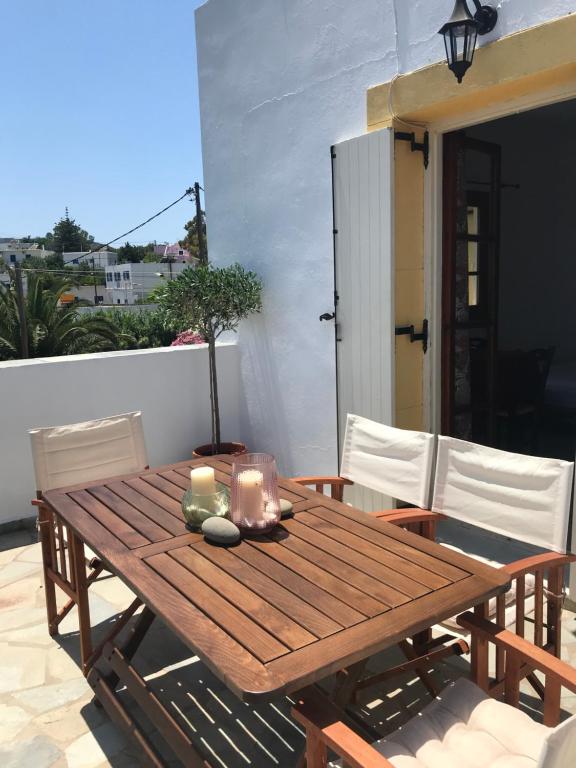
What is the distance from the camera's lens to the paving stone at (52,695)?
238cm

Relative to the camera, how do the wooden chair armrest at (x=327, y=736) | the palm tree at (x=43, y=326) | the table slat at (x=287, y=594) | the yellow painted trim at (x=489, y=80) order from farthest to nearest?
1. the palm tree at (x=43, y=326)
2. the yellow painted trim at (x=489, y=80)
3. the table slat at (x=287, y=594)
4. the wooden chair armrest at (x=327, y=736)

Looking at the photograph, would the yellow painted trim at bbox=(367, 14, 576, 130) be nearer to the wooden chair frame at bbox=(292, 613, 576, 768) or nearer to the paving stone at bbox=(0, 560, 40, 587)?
the wooden chair frame at bbox=(292, 613, 576, 768)

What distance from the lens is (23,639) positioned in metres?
2.86

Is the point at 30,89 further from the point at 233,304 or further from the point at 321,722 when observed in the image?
the point at 321,722

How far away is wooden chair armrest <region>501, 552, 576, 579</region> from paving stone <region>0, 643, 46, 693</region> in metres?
1.98

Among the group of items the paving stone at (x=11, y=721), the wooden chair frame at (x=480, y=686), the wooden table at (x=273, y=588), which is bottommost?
the paving stone at (x=11, y=721)

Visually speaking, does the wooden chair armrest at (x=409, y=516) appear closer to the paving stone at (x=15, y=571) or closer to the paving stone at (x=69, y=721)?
the paving stone at (x=69, y=721)

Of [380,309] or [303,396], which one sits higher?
[380,309]

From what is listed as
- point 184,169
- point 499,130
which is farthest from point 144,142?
point 499,130

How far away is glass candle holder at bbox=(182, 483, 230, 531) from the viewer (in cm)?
204

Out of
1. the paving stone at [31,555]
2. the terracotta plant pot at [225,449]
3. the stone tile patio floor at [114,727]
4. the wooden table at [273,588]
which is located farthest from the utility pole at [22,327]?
the wooden table at [273,588]

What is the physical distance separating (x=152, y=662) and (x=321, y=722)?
1.58 meters

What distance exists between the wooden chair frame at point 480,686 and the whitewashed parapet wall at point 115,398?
3.43 m

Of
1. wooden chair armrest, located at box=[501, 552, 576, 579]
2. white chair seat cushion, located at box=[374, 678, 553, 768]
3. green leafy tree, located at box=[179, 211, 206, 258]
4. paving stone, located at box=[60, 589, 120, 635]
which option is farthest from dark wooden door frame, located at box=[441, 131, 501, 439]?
green leafy tree, located at box=[179, 211, 206, 258]
